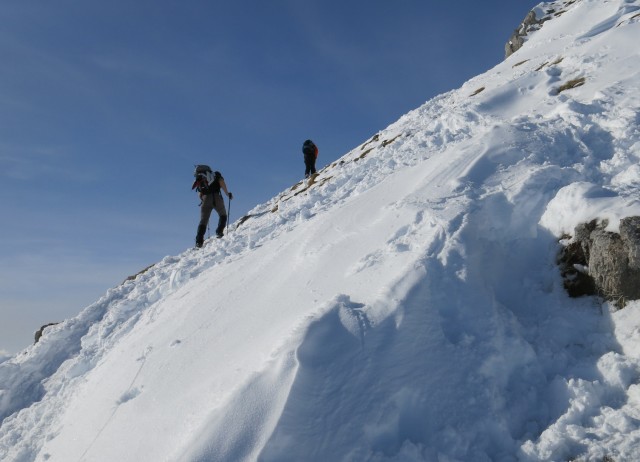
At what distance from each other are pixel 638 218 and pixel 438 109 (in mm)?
12593

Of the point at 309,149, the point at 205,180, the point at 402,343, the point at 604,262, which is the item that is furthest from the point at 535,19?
the point at 402,343

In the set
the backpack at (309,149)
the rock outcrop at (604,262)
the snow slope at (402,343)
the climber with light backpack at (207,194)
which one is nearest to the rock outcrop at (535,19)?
the backpack at (309,149)

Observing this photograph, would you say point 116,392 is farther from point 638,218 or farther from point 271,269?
point 638,218

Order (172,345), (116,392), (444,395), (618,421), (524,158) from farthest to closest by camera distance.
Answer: (524,158)
(172,345)
(116,392)
(444,395)
(618,421)

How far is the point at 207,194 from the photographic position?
14.0m

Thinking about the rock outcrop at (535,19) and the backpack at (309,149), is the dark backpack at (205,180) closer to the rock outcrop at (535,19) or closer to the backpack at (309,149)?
the backpack at (309,149)

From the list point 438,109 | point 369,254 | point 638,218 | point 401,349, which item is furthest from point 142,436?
point 438,109

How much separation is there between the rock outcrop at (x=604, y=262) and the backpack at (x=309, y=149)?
1570cm

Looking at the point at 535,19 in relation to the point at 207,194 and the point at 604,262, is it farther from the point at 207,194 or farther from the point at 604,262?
the point at 604,262

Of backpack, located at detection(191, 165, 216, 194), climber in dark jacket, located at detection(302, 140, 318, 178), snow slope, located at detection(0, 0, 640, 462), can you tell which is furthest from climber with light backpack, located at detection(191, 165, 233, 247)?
climber in dark jacket, located at detection(302, 140, 318, 178)

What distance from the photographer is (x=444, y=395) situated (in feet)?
14.1

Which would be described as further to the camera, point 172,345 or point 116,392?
point 172,345

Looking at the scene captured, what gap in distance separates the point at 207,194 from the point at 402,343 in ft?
34.3

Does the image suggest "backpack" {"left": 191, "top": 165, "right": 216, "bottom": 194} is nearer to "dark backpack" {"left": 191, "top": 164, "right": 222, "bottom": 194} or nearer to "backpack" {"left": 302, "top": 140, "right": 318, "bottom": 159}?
"dark backpack" {"left": 191, "top": 164, "right": 222, "bottom": 194}
